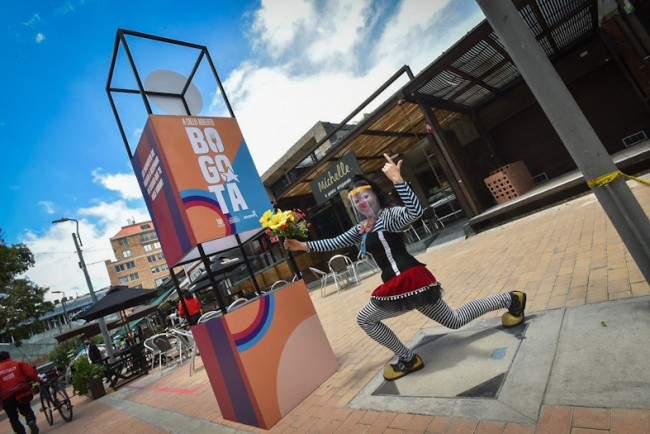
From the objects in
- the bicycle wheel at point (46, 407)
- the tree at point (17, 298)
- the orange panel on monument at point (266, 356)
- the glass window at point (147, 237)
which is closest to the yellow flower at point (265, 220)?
the orange panel on monument at point (266, 356)

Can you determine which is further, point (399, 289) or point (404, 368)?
point (404, 368)

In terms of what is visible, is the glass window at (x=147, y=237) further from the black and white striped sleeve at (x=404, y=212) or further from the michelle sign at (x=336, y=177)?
the black and white striped sleeve at (x=404, y=212)

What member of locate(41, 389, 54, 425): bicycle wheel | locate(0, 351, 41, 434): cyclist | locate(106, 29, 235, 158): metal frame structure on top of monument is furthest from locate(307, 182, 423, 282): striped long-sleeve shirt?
locate(41, 389, 54, 425): bicycle wheel

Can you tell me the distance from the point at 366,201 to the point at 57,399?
8.54 metres

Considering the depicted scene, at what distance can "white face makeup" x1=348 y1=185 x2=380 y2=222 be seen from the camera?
2580mm

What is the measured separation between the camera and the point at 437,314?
2.41 m

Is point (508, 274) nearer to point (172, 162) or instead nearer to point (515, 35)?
point (515, 35)

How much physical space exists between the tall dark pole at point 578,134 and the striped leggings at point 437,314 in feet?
2.95

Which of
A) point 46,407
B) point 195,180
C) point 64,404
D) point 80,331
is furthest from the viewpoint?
point 80,331

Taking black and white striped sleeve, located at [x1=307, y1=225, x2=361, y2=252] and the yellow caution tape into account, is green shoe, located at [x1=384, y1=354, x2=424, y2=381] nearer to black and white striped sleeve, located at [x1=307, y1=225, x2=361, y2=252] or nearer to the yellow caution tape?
black and white striped sleeve, located at [x1=307, y1=225, x2=361, y2=252]

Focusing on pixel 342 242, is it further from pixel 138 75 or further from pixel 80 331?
pixel 80 331

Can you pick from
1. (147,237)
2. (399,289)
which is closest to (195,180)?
(399,289)

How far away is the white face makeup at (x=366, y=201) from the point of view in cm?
258

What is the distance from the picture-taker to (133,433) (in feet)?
13.6
